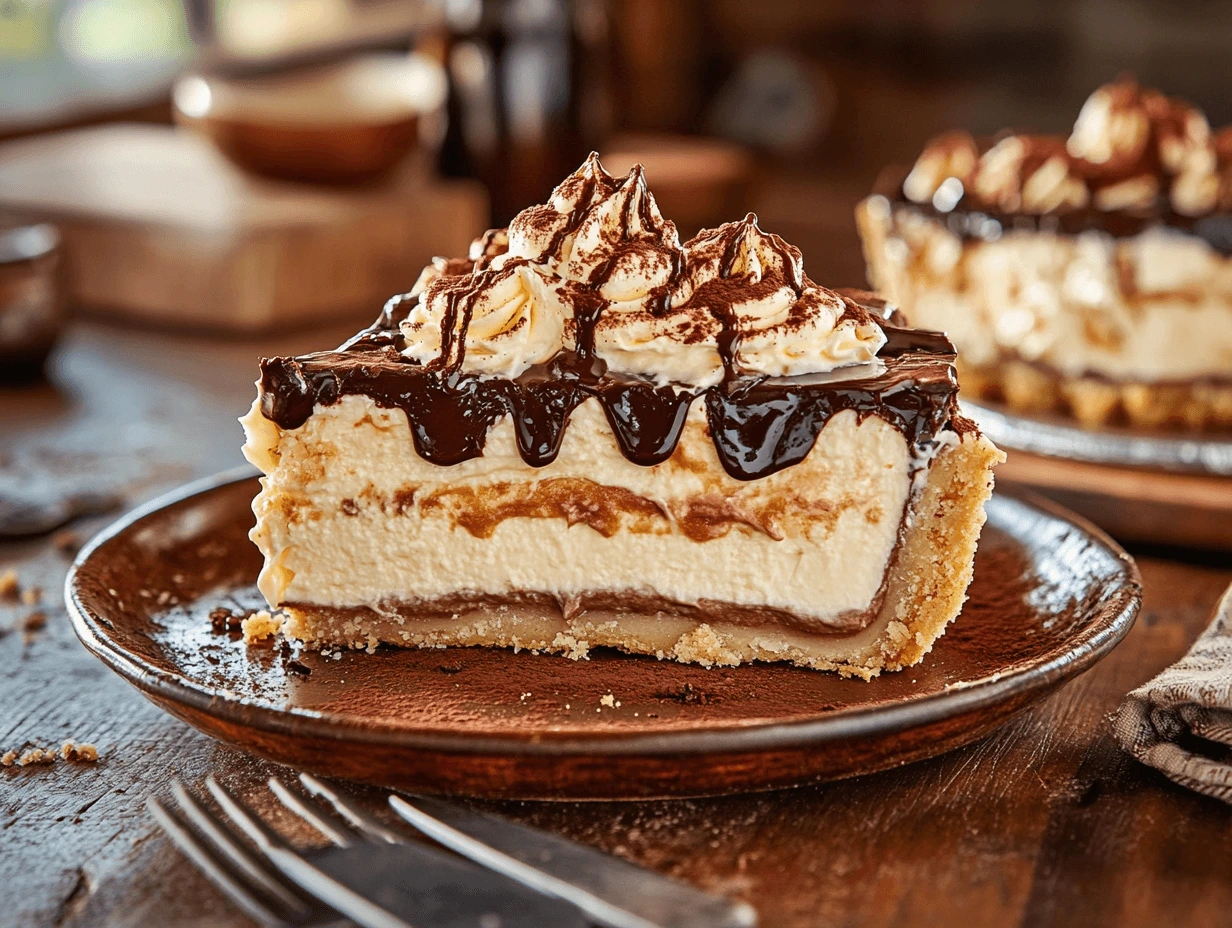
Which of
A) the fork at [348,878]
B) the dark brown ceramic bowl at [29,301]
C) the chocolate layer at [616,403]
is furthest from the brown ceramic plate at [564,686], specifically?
the dark brown ceramic bowl at [29,301]

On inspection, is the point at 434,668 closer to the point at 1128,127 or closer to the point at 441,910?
the point at 441,910

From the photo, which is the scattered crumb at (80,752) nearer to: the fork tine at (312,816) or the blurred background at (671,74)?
the fork tine at (312,816)

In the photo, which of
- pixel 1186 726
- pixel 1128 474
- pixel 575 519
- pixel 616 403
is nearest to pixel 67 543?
pixel 575 519

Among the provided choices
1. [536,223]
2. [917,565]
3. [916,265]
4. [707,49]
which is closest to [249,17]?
[707,49]

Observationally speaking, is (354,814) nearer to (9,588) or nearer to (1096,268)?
(9,588)

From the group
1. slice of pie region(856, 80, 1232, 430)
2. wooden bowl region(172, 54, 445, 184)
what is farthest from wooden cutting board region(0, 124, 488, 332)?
slice of pie region(856, 80, 1232, 430)

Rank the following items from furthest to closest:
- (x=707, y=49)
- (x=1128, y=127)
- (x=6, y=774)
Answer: (x=707, y=49)
(x=1128, y=127)
(x=6, y=774)
